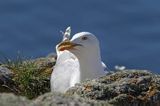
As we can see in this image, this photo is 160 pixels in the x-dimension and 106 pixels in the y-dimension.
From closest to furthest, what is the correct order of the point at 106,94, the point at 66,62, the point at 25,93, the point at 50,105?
the point at 50,105
the point at 106,94
the point at 25,93
the point at 66,62

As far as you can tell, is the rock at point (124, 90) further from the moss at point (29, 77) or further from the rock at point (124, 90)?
the moss at point (29, 77)

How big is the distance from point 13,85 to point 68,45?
0.89 meters

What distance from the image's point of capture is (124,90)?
197 inches

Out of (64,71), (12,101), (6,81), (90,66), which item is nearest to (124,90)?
(12,101)

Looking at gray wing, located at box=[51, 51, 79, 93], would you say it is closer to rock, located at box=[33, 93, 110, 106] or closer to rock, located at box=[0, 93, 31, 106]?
rock, located at box=[33, 93, 110, 106]

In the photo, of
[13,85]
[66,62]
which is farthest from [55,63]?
[13,85]

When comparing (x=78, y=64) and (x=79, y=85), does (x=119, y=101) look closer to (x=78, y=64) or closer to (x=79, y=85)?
(x=79, y=85)

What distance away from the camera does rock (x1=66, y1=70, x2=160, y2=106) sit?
4.92m

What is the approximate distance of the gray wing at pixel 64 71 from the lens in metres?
7.69

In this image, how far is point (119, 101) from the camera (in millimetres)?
4953

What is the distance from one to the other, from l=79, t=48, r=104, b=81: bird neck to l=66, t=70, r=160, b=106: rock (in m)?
2.54

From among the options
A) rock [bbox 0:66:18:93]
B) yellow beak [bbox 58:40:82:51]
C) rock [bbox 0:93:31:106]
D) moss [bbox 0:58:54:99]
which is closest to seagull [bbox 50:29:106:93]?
yellow beak [bbox 58:40:82:51]

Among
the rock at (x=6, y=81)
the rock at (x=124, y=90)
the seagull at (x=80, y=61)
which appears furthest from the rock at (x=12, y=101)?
the seagull at (x=80, y=61)

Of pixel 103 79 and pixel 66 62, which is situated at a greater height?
pixel 66 62
